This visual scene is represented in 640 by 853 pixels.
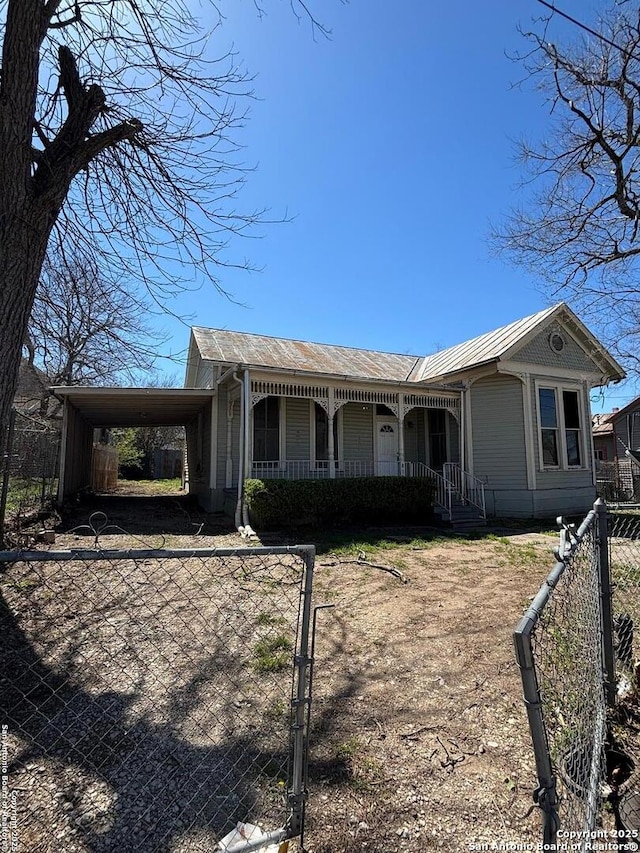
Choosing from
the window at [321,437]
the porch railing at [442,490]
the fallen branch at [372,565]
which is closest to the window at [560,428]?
the porch railing at [442,490]

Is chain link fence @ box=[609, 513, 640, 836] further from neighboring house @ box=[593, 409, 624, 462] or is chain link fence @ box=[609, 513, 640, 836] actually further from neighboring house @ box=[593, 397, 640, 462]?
neighboring house @ box=[593, 409, 624, 462]

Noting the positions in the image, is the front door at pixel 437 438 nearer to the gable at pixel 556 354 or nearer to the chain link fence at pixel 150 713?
the gable at pixel 556 354

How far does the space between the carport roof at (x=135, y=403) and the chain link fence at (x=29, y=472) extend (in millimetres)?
1219

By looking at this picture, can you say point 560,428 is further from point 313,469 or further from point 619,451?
point 619,451

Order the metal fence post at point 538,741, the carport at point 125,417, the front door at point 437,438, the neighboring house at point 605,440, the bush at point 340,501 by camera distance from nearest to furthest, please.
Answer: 1. the metal fence post at point 538,741
2. the bush at point 340,501
3. the carport at point 125,417
4. the front door at point 437,438
5. the neighboring house at point 605,440

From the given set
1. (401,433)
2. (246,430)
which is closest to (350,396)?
(401,433)

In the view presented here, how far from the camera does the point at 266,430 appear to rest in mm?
12484

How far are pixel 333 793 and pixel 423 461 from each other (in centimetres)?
1287

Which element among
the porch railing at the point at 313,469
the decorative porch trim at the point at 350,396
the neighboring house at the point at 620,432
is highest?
the neighboring house at the point at 620,432

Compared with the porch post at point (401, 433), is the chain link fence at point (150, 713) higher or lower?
lower

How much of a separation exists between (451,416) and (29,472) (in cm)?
1098

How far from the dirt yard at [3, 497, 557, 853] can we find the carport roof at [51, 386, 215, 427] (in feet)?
22.9

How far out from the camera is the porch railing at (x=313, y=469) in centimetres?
1180

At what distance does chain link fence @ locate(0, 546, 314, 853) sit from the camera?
2.00 meters
